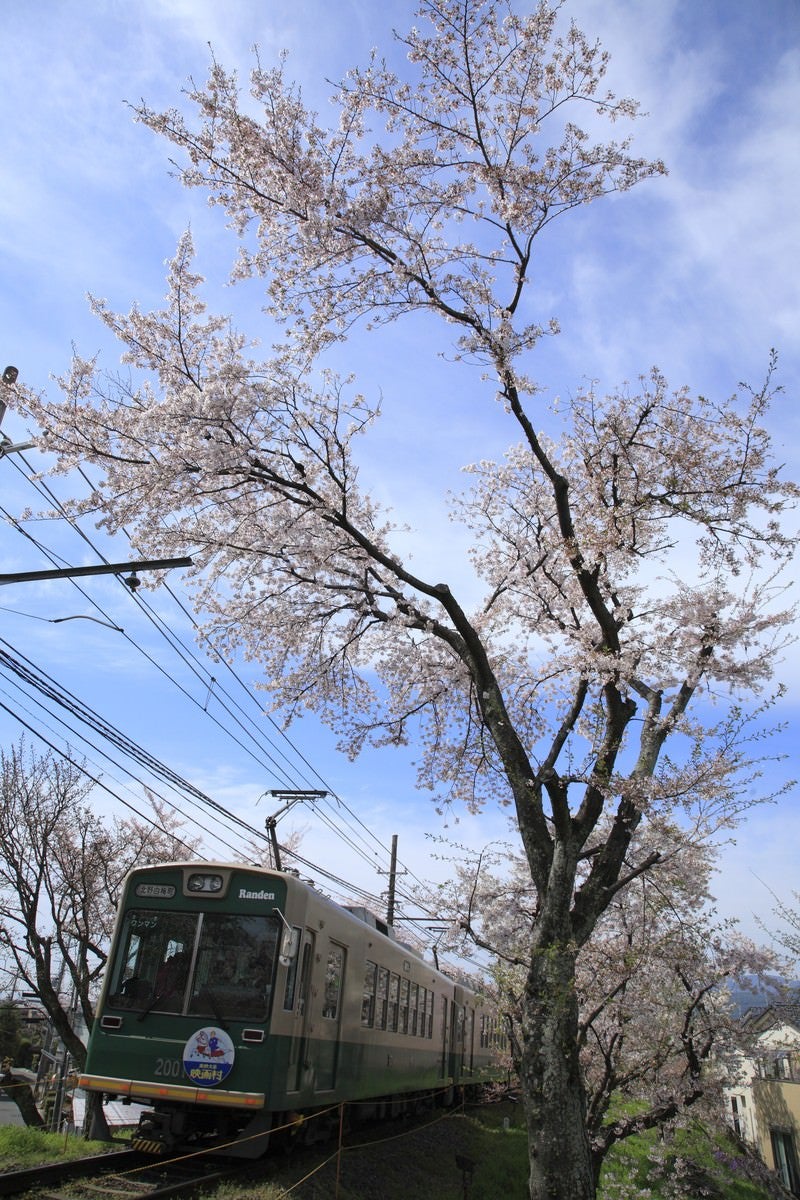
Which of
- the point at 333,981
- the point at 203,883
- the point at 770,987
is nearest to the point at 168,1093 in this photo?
the point at 203,883

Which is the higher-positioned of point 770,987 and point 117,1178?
point 770,987

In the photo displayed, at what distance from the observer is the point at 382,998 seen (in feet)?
33.8

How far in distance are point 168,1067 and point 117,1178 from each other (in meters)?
0.84

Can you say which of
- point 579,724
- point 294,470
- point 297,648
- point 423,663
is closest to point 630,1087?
point 579,724

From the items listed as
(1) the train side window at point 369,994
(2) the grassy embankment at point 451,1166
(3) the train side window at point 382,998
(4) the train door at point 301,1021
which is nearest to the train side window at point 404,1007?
(3) the train side window at point 382,998

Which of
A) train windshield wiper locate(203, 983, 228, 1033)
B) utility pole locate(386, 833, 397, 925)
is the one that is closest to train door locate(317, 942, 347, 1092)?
train windshield wiper locate(203, 983, 228, 1033)

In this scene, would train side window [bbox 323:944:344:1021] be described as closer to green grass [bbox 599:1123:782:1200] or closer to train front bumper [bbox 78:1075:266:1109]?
train front bumper [bbox 78:1075:266:1109]

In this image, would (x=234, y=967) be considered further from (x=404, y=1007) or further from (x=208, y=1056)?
(x=404, y=1007)

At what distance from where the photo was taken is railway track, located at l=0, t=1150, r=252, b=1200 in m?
5.43

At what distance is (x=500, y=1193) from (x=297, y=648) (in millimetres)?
7447

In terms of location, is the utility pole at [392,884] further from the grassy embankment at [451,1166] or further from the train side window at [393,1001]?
the train side window at [393,1001]

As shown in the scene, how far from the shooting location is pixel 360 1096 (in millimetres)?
9141

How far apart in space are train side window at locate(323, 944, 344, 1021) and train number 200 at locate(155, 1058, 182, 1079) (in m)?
1.65

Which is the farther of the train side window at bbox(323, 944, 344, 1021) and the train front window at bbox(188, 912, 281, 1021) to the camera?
the train side window at bbox(323, 944, 344, 1021)
